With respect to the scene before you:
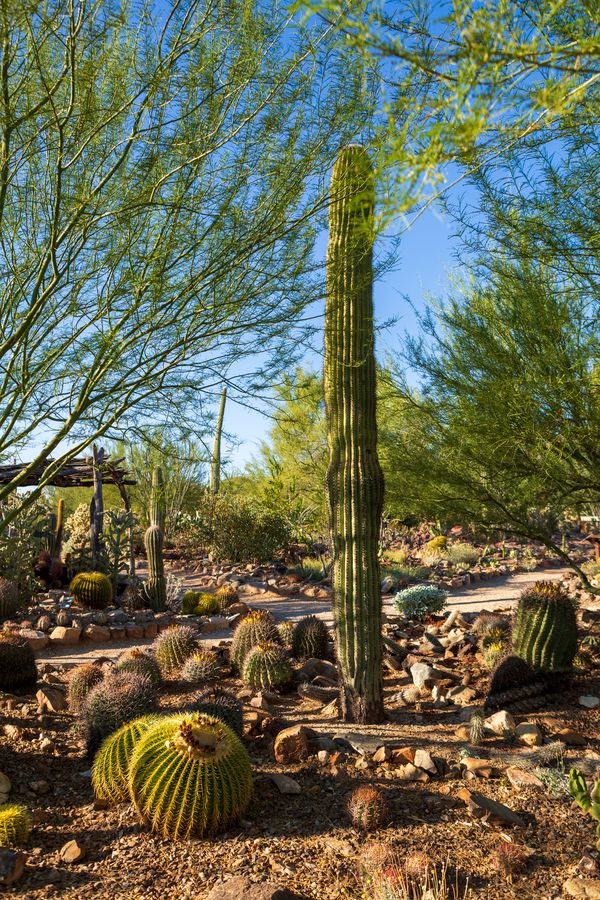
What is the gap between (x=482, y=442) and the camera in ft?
21.2

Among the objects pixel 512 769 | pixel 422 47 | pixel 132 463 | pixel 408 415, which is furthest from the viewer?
pixel 132 463

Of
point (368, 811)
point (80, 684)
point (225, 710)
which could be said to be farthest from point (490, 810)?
point (80, 684)

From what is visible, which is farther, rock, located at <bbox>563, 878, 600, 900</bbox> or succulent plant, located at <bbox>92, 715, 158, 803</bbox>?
succulent plant, located at <bbox>92, 715, 158, 803</bbox>

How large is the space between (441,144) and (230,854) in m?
3.54

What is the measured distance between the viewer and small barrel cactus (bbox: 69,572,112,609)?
37.0 ft

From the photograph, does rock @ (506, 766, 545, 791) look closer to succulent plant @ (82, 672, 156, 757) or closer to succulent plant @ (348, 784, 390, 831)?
succulent plant @ (348, 784, 390, 831)

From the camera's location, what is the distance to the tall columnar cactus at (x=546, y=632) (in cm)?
633

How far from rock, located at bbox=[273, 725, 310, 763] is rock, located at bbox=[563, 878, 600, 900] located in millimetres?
1935

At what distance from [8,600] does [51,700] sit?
403 centimetres

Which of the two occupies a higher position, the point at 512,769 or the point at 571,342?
the point at 571,342

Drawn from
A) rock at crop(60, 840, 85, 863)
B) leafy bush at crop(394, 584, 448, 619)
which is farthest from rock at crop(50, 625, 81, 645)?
rock at crop(60, 840, 85, 863)

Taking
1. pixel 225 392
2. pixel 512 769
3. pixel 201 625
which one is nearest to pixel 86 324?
pixel 225 392

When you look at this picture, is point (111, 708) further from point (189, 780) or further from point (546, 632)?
point (546, 632)

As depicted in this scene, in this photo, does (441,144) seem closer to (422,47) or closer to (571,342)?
(422,47)
